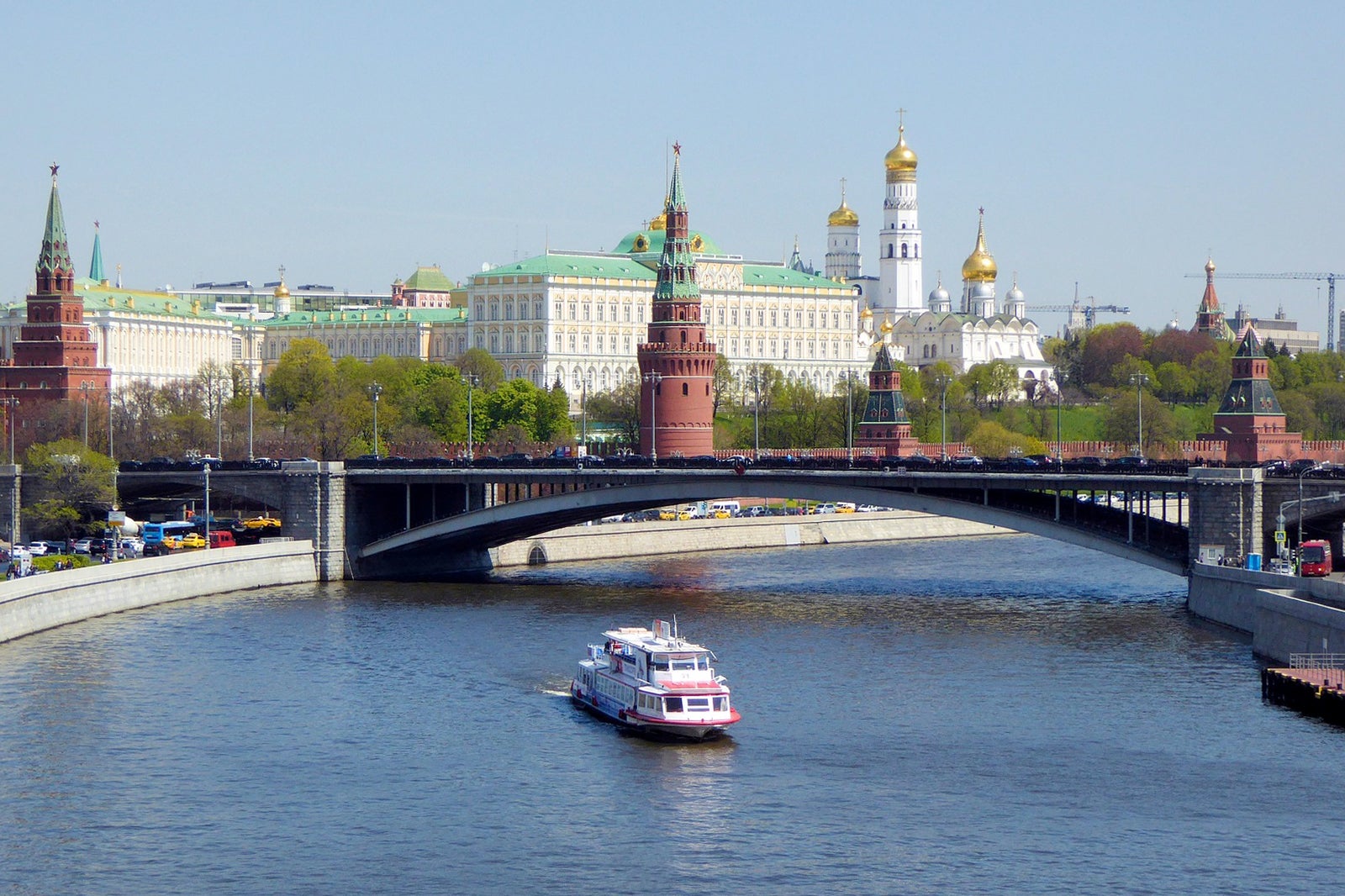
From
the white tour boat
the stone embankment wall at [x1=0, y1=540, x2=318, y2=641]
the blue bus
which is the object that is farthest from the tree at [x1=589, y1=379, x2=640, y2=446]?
the white tour boat

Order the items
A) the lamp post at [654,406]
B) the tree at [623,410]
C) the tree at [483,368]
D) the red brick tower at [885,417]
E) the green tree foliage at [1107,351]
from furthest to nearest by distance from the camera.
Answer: the green tree foliage at [1107,351] → the tree at [483,368] → the tree at [623,410] → the red brick tower at [885,417] → the lamp post at [654,406]

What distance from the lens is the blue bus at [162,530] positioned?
8494cm

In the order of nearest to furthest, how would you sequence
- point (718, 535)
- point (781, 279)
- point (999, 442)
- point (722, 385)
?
point (718, 535)
point (999, 442)
point (722, 385)
point (781, 279)

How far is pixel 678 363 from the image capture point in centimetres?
11712

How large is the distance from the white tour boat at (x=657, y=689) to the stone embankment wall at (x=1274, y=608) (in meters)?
13.8

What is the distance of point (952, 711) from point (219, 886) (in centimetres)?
1963

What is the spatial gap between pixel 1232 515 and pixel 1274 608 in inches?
414

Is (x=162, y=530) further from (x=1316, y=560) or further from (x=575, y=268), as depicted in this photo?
(x=575, y=268)

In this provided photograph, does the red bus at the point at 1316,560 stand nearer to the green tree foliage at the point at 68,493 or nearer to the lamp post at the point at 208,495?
the lamp post at the point at 208,495

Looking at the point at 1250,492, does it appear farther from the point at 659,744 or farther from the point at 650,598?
the point at 659,744

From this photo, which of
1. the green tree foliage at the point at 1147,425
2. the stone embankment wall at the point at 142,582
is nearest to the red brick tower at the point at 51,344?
the stone embankment wall at the point at 142,582

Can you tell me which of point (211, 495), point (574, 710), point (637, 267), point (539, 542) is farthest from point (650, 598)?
point (637, 267)

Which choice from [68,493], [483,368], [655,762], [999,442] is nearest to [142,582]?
[68,493]

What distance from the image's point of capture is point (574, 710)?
52656 millimetres
